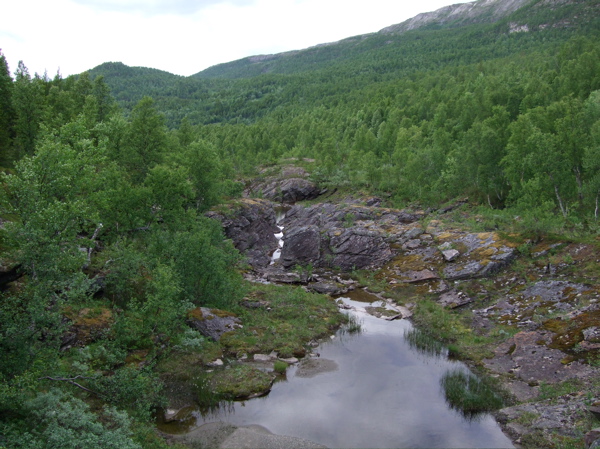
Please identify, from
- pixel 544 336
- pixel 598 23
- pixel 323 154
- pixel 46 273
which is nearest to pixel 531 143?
pixel 544 336

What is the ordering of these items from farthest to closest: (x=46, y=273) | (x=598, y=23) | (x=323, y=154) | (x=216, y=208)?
(x=598, y=23) < (x=323, y=154) < (x=216, y=208) < (x=46, y=273)

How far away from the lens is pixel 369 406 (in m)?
23.0

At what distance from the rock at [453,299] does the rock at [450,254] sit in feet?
16.5

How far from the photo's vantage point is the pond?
66.5 feet

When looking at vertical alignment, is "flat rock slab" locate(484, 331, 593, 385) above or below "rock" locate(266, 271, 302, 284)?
below

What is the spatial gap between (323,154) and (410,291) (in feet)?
219

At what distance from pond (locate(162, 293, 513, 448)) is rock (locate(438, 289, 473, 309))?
758 cm

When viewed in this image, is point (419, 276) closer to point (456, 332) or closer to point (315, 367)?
point (456, 332)

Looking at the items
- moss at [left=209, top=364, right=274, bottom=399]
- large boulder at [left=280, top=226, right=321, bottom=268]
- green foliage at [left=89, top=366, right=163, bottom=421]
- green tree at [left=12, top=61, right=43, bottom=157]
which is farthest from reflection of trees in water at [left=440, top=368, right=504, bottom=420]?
green tree at [left=12, top=61, right=43, bottom=157]

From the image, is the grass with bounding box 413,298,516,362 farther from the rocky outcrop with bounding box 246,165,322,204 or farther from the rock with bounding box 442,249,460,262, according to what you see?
the rocky outcrop with bounding box 246,165,322,204

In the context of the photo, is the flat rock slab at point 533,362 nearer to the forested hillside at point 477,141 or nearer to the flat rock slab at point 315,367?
the flat rock slab at point 315,367

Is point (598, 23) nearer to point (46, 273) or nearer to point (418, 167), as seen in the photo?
point (418, 167)

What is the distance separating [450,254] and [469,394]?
20946 mm

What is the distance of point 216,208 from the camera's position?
56.8 m
